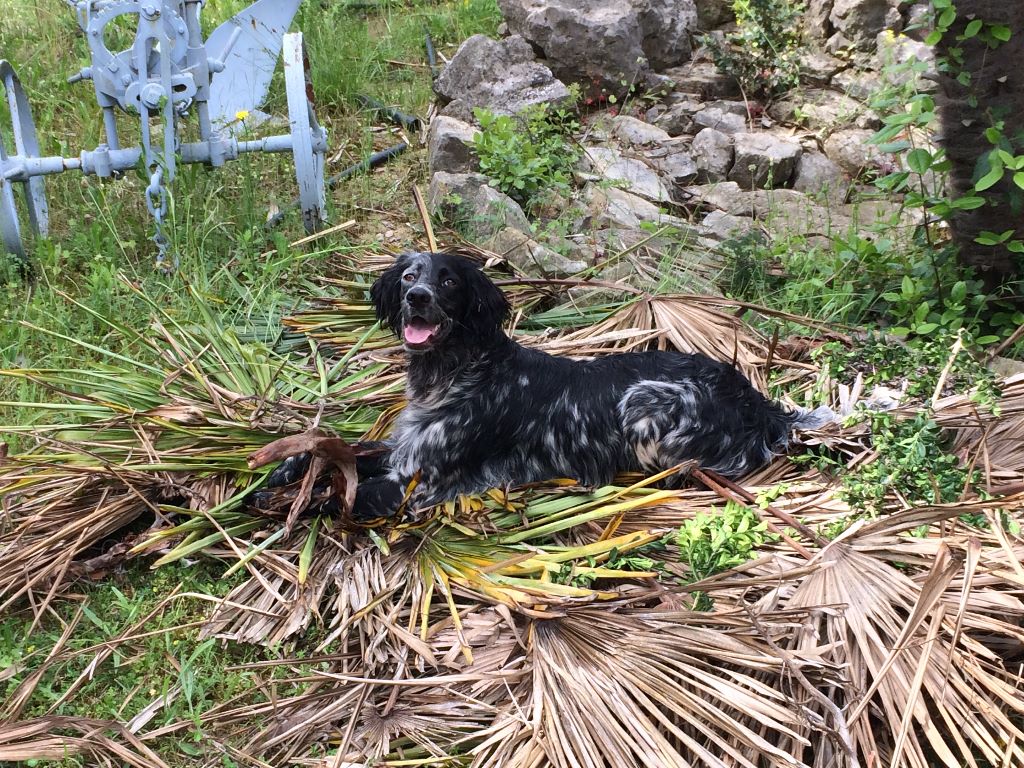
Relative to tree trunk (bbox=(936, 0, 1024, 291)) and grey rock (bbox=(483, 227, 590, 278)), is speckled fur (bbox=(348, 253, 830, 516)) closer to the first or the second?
grey rock (bbox=(483, 227, 590, 278))

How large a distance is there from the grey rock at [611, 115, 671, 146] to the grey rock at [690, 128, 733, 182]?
30cm

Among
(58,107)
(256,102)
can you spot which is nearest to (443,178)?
(256,102)

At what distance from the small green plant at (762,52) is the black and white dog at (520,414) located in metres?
4.93

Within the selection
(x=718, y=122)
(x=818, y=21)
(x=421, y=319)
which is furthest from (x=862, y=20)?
(x=421, y=319)

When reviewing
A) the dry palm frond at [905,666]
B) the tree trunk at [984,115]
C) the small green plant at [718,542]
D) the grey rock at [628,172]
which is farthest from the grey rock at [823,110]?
the dry palm frond at [905,666]

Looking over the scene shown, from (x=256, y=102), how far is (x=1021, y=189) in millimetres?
5127

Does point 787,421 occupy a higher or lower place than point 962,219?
lower

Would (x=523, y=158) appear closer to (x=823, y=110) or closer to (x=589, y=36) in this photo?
(x=589, y=36)

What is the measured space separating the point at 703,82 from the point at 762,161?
1.42 meters

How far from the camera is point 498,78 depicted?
7.05 meters

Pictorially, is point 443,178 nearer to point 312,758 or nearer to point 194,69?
point 194,69

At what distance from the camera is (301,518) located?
11.8 feet

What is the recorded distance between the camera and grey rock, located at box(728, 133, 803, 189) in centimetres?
690

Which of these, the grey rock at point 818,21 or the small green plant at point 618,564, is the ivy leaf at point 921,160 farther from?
the grey rock at point 818,21
